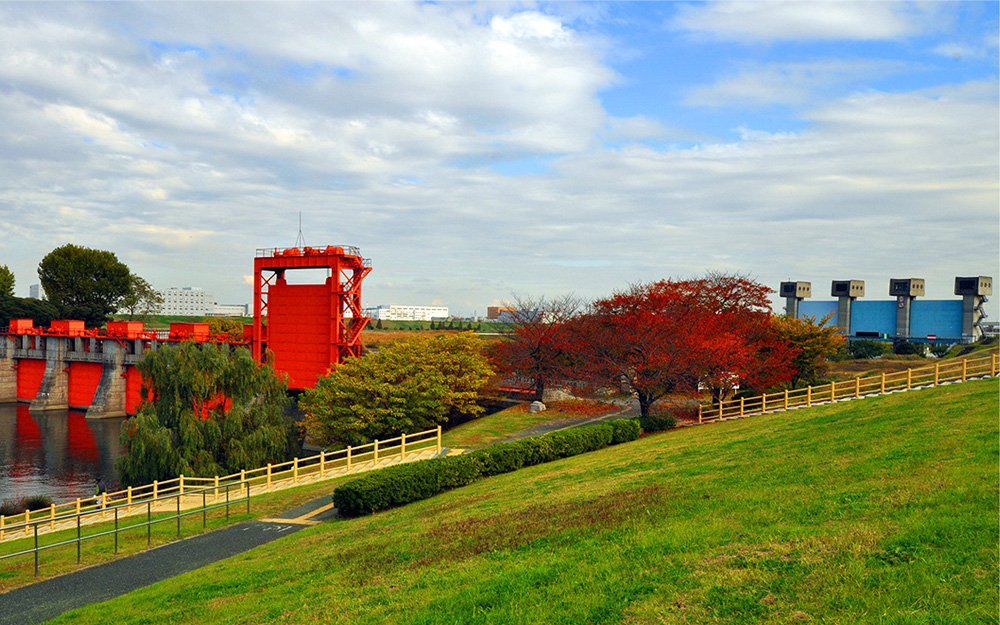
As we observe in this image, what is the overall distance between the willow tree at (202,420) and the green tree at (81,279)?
70.7 m

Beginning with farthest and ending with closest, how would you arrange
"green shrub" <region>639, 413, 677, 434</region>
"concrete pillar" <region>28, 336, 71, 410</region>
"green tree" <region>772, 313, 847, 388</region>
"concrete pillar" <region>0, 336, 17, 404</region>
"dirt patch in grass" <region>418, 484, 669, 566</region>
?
"concrete pillar" <region>0, 336, 17, 404</region> < "concrete pillar" <region>28, 336, 71, 410</region> < "green tree" <region>772, 313, 847, 388</region> < "green shrub" <region>639, 413, 677, 434</region> < "dirt patch in grass" <region>418, 484, 669, 566</region>

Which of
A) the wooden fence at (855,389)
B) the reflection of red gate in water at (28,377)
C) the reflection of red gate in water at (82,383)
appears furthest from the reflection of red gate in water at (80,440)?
the wooden fence at (855,389)

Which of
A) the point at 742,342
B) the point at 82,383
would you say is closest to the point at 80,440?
the point at 82,383

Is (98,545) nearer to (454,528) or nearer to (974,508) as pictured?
(454,528)

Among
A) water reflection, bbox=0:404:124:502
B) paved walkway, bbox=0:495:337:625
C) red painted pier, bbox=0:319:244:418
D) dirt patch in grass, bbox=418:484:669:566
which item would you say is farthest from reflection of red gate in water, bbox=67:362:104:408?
dirt patch in grass, bbox=418:484:669:566

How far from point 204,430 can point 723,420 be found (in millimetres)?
29300

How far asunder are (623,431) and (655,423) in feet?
12.5

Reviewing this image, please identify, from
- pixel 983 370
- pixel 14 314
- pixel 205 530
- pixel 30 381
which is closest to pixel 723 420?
pixel 983 370

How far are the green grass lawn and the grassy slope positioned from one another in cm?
1854

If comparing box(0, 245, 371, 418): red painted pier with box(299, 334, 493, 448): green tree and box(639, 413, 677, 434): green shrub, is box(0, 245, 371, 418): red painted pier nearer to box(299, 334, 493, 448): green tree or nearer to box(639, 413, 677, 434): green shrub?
box(299, 334, 493, 448): green tree

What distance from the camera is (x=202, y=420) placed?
38688 mm

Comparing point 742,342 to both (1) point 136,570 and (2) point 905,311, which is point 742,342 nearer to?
(1) point 136,570

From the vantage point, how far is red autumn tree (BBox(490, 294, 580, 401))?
49844 millimetres

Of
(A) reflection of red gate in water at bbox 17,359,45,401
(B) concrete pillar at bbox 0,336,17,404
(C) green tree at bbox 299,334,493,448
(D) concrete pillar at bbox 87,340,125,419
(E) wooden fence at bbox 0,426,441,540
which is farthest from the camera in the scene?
(A) reflection of red gate in water at bbox 17,359,45,401
